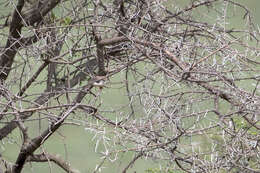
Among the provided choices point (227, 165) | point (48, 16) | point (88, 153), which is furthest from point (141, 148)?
point (88, 153)

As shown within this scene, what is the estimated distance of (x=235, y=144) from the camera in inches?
116

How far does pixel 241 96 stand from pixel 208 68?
0.80 feet

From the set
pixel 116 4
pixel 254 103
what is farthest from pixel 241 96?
pixel 116 4

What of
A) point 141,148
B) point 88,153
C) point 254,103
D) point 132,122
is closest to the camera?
point 254,103

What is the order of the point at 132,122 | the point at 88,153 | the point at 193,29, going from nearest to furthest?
1. the point at 132,122
2. the point at 193,29
3. the point at 88,153

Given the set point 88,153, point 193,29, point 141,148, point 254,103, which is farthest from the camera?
point 88,153

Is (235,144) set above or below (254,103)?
below

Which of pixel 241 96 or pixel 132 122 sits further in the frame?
pixel 132 122

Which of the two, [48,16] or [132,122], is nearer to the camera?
[132,122]

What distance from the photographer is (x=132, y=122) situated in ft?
9.91

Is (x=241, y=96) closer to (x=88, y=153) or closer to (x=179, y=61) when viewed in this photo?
(x=179, y=61)

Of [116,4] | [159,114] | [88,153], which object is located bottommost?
[88,153]

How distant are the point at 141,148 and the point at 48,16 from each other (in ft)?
5.86

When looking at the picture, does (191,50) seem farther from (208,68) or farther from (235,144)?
(235,144)
